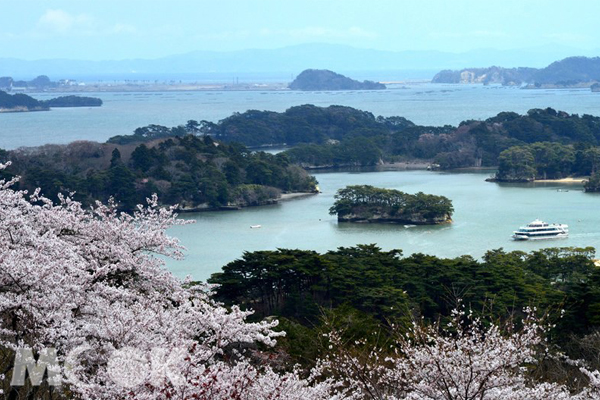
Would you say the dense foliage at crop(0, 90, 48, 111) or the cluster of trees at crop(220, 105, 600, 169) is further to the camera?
the dense foliage at crop(0, 90, 48, 111)

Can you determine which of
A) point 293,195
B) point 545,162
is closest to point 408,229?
point 293,195

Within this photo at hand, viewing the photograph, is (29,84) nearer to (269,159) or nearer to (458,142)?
(458,142)

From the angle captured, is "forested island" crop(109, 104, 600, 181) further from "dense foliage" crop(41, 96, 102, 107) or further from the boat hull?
"dense foliage" crop(41, 96, 102, 107)

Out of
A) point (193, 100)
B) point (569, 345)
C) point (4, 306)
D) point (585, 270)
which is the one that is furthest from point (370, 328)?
point (193, 100)

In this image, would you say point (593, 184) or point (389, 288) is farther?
point (593, 184)

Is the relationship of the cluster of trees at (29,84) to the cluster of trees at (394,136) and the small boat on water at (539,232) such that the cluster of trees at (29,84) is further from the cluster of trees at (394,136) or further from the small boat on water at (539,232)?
the small boat on water at (539,232)

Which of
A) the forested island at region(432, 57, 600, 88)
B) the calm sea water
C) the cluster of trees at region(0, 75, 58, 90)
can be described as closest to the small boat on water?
the calm sea water
